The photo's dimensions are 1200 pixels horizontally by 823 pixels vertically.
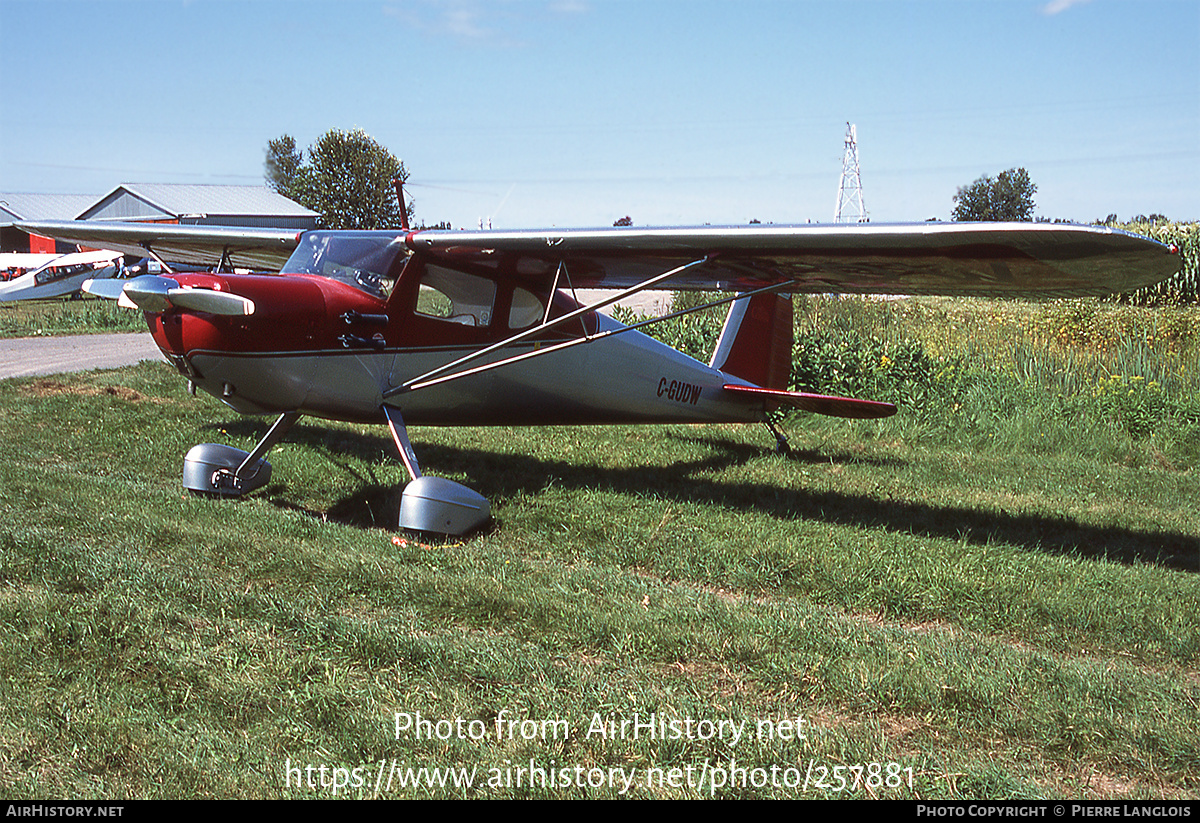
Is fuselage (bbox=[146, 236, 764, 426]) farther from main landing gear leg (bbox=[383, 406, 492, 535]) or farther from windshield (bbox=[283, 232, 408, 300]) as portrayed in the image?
main landing gear leg (bbox=[383, 406, 492, 535])

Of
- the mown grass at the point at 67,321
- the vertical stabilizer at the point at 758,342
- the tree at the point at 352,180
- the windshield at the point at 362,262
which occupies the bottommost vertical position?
the mown grass at the point at 67,321

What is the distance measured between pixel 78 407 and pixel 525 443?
542 centimetres

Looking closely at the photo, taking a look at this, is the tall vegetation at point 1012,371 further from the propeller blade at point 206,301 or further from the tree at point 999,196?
the tree at point 999,196

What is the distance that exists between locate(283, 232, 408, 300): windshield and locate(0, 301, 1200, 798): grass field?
1.80 metres

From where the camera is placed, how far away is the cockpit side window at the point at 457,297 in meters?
6.91

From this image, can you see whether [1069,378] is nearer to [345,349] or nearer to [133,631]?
[345,349]

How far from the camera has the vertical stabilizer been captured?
9031 mm

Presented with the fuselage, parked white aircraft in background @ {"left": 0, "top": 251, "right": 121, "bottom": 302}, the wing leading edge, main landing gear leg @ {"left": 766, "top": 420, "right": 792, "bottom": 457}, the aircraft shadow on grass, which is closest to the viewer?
the wing leading edge

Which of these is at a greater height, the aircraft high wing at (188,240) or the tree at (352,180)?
the tree at (352,180)

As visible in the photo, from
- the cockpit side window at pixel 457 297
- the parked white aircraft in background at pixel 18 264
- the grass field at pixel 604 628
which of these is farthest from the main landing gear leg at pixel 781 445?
the parked white aircraft in background at pixel 18 264

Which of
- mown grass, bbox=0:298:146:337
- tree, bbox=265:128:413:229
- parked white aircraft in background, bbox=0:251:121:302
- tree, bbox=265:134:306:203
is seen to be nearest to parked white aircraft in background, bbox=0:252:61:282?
parked white aircraft in background, bbox=0:251:121:302

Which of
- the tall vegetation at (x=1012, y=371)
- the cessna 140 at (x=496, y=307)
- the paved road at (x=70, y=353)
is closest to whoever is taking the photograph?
the cessna 140 at (x=496, y=307)

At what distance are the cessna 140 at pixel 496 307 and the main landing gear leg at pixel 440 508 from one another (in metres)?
0.01
